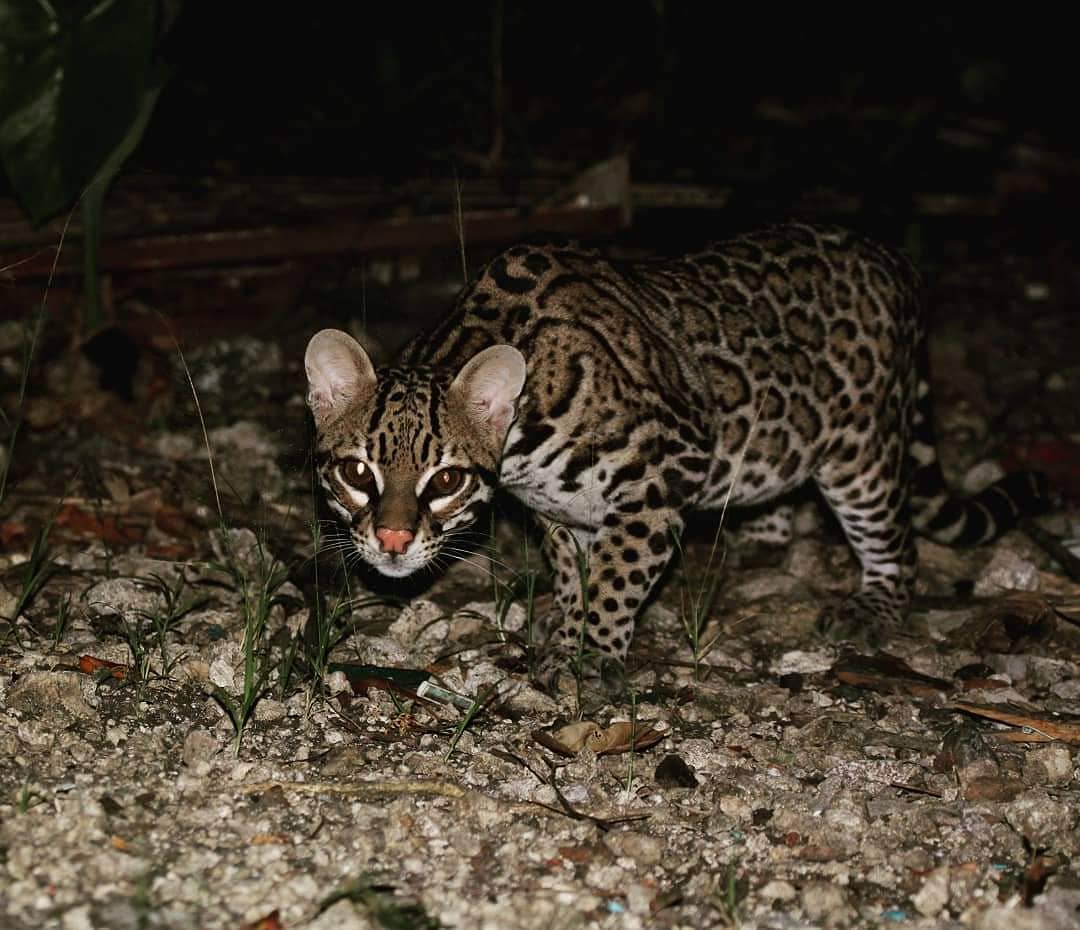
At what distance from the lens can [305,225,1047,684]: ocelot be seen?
16.4ft

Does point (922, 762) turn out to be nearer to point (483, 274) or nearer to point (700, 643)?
point (700, 643)

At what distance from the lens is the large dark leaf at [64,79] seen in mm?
6465

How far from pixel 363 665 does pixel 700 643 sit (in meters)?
1.41

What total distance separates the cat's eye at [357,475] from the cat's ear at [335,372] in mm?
228

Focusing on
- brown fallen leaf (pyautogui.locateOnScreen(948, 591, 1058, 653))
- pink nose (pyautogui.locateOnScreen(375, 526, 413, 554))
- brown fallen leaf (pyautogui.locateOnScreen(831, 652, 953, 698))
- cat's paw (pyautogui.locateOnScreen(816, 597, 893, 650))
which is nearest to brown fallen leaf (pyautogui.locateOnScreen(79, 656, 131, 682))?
pink nose (pyautogui.locateOnScreen(375, 526, 413, 554))

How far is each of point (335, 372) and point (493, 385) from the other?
1.77ft

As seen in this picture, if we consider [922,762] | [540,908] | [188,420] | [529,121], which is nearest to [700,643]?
[922,762]

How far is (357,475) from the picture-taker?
496 centimetres

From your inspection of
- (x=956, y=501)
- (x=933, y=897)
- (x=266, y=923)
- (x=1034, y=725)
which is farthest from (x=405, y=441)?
(x=956, y=501)

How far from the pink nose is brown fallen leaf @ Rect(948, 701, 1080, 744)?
84.1 inches

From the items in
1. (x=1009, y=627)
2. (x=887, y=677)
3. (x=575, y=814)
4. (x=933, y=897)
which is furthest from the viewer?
(x=1009, y=627)

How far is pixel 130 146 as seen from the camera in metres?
7.24

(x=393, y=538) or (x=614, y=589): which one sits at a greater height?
(x=393, y=538)

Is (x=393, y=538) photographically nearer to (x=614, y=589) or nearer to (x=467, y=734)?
(x=467, y=734)
